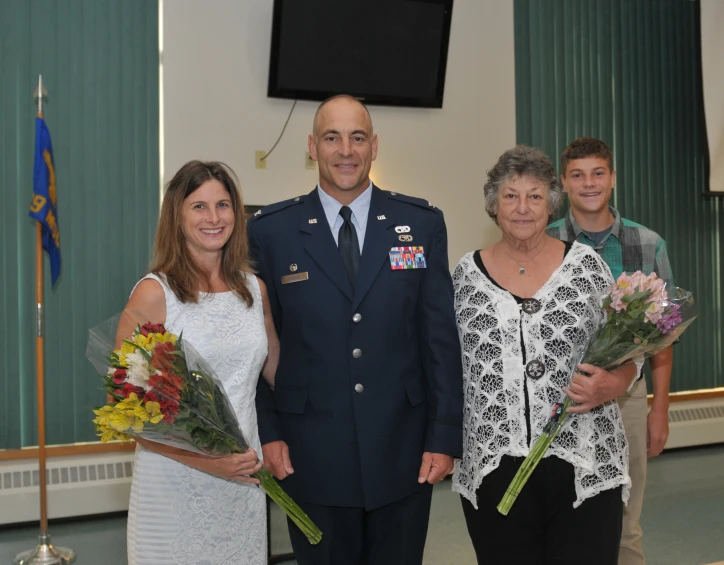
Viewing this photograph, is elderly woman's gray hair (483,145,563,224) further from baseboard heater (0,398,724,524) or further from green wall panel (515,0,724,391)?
green wall panel (515,0,724,391)

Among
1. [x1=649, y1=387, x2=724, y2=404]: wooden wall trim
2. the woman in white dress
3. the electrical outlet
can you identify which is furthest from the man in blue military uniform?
[x1=649, y1=387, x2=724, y2=404]: wooden wall trim

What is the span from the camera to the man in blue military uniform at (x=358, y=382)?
6.86 ft

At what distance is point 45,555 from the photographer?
3881 mm

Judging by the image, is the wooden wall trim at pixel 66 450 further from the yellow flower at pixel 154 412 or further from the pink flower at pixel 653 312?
the pink flower at pixel 653 312

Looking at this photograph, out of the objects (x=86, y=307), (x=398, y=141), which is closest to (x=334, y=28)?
(x=398, y=141)

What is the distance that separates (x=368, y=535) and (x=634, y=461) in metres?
1.22

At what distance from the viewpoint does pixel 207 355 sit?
199 centimetres

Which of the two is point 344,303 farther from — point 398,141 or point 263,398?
point 398,141

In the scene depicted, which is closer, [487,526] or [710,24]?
[487,526]

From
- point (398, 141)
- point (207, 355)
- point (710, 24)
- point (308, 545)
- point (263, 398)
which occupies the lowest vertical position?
point (308, 545)

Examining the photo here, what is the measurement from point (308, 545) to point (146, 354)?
2.69ft

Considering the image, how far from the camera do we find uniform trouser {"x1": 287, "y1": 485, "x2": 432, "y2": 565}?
209cm

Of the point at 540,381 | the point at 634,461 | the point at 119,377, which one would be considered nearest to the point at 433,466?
the point at 540,381

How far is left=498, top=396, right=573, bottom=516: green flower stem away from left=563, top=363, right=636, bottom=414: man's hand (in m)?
0.03
